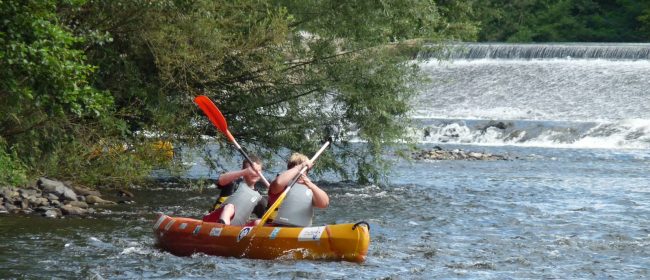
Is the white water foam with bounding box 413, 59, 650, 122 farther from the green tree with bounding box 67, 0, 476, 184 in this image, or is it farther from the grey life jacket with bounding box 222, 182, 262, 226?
the grey life jacket with bounding box 222, 182, 262, 226

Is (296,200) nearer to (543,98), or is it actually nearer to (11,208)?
(11,208)

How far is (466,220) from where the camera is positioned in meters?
15.7

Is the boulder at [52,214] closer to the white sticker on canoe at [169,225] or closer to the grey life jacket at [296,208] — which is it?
the white sticker on canoe at [169,225]

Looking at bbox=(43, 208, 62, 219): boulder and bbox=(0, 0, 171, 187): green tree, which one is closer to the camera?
bbox=(0, 0, 171, 187): green tree

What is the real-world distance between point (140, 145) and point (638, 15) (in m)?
37.4

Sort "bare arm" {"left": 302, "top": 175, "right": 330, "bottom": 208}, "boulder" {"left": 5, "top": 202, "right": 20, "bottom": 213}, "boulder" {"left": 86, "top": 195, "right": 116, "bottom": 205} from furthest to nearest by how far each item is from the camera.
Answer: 1. "boulder" {"left": 86, "top": 195, "right": 116, "bottom": 205}
2. "boulder" {"left": 5, "top": 202, "right": 20, "bottom": 213}
3. "bare arm" {"left": 302, "top": 175, "right": 330, "bottom": 208}

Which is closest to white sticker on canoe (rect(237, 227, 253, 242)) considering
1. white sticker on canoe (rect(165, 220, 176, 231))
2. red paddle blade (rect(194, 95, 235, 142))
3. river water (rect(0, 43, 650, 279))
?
river water (rect(0, 43, 650, 279))

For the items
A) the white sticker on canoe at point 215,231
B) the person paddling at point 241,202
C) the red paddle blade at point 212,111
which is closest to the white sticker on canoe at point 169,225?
the person paddling at point 241,202

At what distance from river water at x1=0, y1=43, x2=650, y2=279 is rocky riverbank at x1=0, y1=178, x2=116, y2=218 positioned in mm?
444

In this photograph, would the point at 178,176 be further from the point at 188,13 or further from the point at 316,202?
the point at 316,202

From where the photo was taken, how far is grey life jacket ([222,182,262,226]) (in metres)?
12.0

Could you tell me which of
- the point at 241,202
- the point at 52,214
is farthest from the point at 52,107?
the point at 52,214

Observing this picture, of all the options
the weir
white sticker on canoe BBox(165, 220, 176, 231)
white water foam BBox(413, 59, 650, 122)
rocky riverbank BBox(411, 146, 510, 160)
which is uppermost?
white sticker on canoe BBox(165, 220, 176, 231)

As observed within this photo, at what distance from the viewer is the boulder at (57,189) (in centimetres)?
1587
